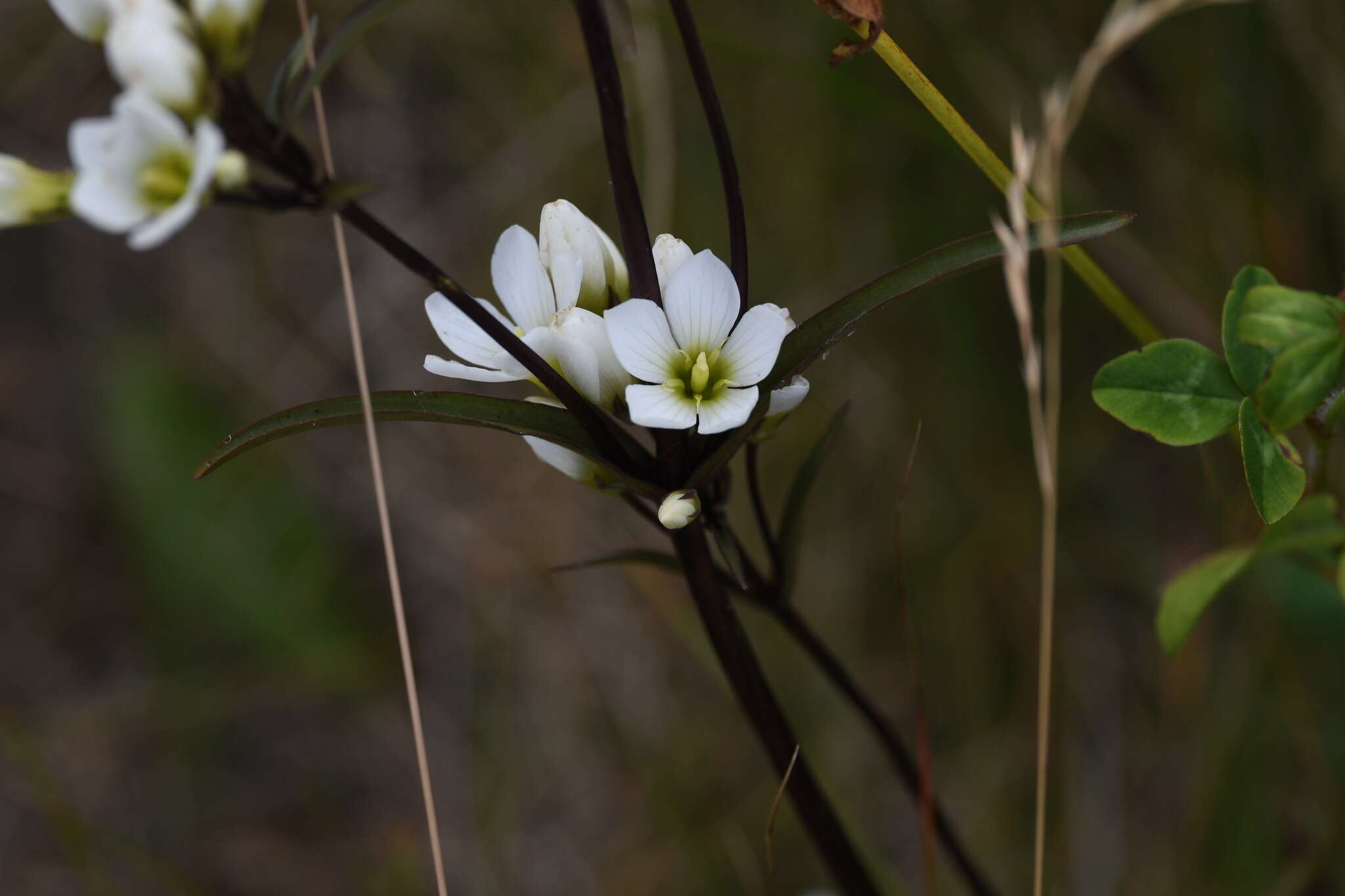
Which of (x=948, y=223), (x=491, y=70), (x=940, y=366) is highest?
(x=491, y=70)

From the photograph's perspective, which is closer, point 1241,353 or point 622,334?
point 622,334

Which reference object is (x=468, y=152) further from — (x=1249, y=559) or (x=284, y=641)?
(x=1249, y=559)

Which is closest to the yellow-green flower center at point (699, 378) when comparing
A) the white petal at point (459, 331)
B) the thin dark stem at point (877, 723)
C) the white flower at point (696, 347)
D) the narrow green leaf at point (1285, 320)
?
the white flower at point (696, 347)

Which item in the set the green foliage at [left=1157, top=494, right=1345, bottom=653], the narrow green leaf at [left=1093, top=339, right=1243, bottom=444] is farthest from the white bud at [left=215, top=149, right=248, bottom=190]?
the green foliage at [left=1157, top=494, right=1345, bottom=653]

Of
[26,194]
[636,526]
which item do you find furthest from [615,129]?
[636,526]

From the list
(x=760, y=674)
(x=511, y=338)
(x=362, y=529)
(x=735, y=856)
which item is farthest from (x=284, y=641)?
(x=511, y=338)

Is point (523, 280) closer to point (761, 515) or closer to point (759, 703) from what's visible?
point (761, 515)
